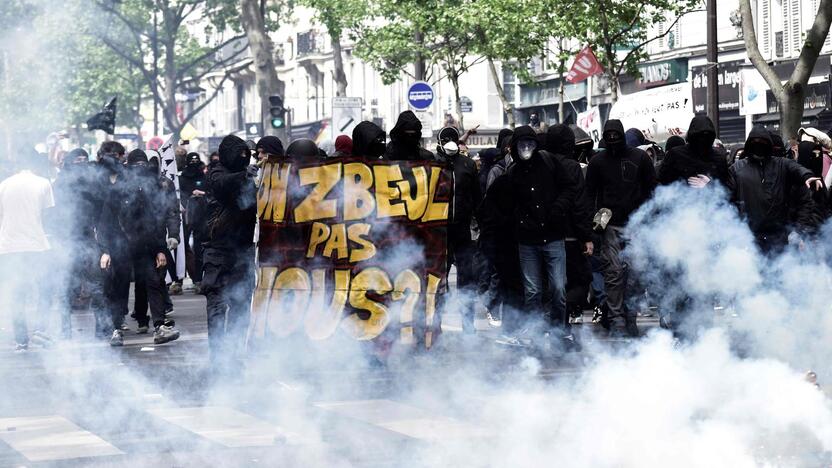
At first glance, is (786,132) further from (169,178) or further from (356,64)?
(356,64)

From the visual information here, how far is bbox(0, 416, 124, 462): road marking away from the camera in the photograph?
26.1ft

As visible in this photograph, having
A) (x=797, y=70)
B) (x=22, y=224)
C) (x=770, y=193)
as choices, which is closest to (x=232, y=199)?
(x=22, y=224)

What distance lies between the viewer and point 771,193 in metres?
11.6

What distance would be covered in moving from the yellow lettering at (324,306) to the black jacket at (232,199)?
4.19 feet

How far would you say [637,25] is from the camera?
2912 cm

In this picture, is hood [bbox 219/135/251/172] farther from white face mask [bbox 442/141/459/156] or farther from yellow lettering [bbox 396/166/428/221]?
white face mask [bbox 442/141/459/156]

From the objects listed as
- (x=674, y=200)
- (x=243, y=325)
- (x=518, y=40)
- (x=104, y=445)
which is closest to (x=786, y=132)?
(x=674, y=200)

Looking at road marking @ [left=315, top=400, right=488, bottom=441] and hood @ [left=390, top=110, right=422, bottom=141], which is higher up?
hood @ [left=390, top=110, right=422, bottom=141]

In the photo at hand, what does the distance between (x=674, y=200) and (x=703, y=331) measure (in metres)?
1.03

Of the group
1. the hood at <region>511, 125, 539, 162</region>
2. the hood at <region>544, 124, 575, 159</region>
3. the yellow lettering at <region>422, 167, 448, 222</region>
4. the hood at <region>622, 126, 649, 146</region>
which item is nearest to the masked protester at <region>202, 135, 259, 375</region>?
the yellow lettering at <region>422, 167, 448, 222</region>

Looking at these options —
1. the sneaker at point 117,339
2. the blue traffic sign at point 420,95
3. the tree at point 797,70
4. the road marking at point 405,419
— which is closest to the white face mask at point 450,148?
the sneaker at point 117,339

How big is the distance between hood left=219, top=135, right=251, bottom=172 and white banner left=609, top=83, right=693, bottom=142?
9773mm

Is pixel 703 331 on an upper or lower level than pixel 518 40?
lower

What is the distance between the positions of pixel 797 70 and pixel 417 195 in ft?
37.0
